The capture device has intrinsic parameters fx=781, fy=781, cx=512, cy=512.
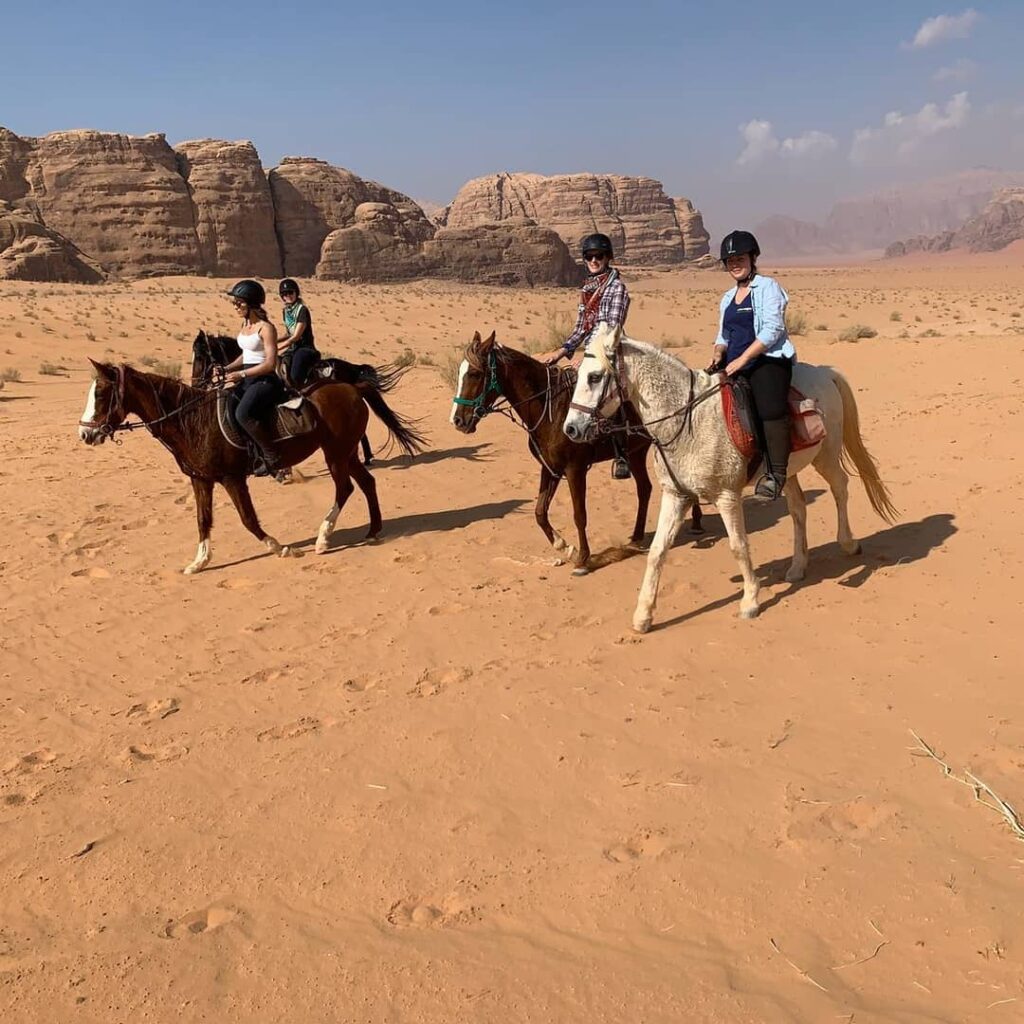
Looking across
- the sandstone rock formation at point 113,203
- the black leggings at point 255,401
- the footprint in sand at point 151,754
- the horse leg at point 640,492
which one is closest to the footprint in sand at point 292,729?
the footprint in sand at point 151,754

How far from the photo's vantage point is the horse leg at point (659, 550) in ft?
18.0

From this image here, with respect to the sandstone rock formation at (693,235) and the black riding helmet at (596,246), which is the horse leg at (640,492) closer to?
the black riding helmet at (596,246)

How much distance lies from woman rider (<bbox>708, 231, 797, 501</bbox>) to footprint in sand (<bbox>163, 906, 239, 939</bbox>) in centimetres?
407

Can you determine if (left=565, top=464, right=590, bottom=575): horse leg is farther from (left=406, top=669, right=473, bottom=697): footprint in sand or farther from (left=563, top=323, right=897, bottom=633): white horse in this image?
(left=406, top=669, right=473, bottom=697): footprint in sand

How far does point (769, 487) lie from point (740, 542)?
448 mm

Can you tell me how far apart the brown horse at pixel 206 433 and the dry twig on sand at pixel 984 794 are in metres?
5.71

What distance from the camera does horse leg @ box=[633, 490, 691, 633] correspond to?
5477 mm

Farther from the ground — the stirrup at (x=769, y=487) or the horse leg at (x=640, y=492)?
the stirrup at (x=769, y=487)

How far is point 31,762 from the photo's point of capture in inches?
174

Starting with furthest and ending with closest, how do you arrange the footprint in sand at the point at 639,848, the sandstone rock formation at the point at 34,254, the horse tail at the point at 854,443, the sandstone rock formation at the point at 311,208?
the sandstone rock formation at the point at 311,208
the sandstone rock formation at the point at 34,254
the horse tail at the point at 854,443
the footprint in sand at the point at 639,848

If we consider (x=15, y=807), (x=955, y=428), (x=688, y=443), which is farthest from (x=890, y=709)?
(x=955, y=428)

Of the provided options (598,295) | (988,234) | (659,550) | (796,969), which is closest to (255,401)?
(598,295)

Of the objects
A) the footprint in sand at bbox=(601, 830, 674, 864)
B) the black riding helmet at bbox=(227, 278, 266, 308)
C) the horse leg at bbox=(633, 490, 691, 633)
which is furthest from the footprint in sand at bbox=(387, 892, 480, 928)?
the black riding helmet at bbox=(227, 278, 266, 308)

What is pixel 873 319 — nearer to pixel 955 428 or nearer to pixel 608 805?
pixel 955 428
